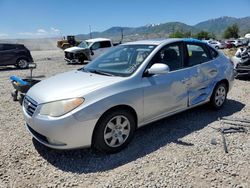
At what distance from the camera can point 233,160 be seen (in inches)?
142

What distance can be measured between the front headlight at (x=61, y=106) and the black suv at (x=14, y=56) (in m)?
13.7

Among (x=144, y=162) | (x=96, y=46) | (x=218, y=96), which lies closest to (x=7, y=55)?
(x=96, y=46)

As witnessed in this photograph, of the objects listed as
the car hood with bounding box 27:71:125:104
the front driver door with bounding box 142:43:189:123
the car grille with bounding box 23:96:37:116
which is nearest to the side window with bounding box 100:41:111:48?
the front driver door with bounding box 142:43:189:123

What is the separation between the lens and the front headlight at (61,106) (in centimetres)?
336

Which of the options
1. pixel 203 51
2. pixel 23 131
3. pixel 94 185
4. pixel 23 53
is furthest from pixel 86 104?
pixel 23 53

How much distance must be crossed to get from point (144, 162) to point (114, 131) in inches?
24.1

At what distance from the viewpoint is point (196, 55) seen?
16.7 feet

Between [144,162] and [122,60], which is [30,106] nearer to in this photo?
[122,60]

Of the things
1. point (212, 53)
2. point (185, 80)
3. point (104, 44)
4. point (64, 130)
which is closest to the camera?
point (64, 130)

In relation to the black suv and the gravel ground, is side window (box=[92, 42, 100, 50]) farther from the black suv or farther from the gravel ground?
the gravel ground

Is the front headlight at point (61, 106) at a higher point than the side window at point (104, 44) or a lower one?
lower

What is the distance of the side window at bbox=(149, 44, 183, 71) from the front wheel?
131cm

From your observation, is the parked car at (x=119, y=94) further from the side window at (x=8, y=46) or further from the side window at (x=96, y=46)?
the side window at (x=96, y=46)

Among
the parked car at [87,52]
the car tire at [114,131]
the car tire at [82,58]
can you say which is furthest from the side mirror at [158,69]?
the car tire at [82,58]
